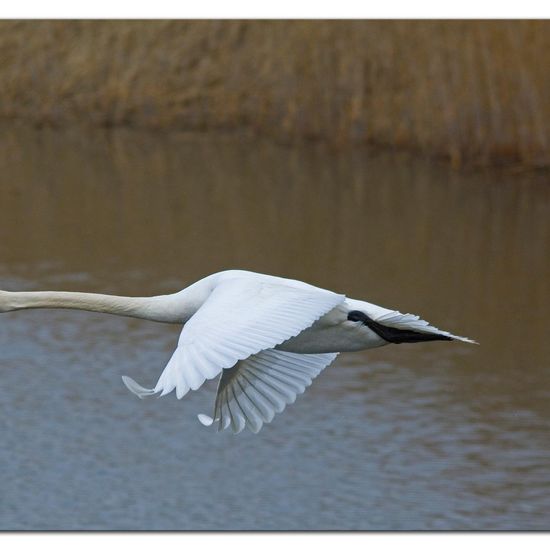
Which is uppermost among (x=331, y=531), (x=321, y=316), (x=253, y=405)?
(x=321, y=316)

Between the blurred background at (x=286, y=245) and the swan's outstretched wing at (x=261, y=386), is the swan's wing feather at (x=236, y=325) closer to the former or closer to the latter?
the swan's outstretched wing at (x=261, y=386)

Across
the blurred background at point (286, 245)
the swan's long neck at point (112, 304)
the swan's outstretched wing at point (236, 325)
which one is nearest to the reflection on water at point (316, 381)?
the blurred background at point (286, 245)

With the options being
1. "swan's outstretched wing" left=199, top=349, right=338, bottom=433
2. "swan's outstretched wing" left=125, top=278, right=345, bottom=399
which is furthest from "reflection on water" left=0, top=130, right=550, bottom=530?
"swan's outstretched wing" left=125, top=278, right=345, bottom=399

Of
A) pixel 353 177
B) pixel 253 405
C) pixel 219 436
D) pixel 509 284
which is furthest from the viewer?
pixel 353 177

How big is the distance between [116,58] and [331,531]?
7.14m

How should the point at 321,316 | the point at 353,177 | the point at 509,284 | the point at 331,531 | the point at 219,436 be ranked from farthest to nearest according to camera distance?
the point at 353,177 < the point at 509,284 < the point at 219,436 < the point at 331,531 < the point at 321,316

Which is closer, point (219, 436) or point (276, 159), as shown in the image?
point (219, 436)

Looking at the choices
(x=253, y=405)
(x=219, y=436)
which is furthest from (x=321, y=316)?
(x=219, y=436)

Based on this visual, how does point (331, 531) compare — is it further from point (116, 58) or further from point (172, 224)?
point (116, 58)

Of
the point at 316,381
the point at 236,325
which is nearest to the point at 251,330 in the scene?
the point at 236,325

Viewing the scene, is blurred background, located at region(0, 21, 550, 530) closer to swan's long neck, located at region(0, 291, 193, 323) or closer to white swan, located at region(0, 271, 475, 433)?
white swan, located at region(0, 271, 475, 433)

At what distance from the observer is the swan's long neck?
4090 millimetres

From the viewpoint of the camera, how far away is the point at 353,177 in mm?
13289

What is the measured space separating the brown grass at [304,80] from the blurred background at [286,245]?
2 cm
